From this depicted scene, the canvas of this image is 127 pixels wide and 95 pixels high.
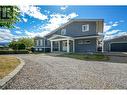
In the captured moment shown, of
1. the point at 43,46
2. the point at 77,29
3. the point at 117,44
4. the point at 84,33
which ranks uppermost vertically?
the point at 77,29

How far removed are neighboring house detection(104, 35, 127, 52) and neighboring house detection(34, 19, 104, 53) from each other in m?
6.74

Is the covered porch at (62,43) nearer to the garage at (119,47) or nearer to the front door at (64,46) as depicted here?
the front door at (64,46)

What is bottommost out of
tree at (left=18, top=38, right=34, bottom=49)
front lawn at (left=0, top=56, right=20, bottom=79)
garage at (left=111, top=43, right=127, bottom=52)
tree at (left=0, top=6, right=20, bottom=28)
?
front lawn at (left=0, top=56, right=20, bottom=79)

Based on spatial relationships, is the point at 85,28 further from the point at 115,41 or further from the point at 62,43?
the point at 115,41

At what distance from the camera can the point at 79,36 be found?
27781 millimetres

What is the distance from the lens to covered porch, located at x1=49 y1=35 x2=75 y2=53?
93.9 ft

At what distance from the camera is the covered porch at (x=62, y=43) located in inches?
1126

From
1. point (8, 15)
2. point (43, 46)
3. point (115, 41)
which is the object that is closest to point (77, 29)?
point (43, 46)

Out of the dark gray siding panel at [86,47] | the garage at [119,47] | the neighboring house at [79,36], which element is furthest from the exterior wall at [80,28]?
the garage at [119,47]

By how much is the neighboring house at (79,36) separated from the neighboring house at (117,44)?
6745 mm

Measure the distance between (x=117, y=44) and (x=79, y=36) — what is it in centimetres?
1037

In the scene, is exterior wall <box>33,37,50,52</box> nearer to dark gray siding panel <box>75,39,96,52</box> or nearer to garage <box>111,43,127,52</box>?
dark gray siding panel <box>75,39,96,52</box>

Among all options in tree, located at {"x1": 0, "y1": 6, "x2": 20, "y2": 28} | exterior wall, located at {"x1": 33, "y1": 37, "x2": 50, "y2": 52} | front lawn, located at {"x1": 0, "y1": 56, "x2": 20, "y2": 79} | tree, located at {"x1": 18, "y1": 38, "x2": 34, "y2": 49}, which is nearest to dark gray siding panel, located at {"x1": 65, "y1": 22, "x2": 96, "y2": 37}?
exterior wall, located at {"x1": 33, "y1": 37, "x2": 50, "y2": 52}
